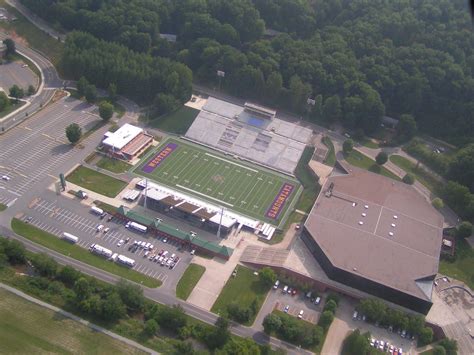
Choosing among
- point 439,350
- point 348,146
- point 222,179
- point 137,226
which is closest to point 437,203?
point 348,146

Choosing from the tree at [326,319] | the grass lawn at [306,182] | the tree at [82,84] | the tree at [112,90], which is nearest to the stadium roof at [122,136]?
the tree at [112,90]

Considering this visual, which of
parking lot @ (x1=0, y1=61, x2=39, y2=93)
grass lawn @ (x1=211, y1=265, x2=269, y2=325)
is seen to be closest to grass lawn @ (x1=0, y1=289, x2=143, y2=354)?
grass lawn @ (x1=211, y1=265, x2=269, y2=325)

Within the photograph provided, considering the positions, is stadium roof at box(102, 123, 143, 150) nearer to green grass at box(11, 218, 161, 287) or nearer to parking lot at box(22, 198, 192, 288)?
parking lot at box(22, 198, 192, 288)

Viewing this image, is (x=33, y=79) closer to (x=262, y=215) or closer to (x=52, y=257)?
(x=52, y=257)

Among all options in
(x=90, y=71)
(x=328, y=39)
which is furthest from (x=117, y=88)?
(x=328, y=39)

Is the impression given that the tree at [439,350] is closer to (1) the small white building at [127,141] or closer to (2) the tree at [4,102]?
(1) the small white building at [127,141]

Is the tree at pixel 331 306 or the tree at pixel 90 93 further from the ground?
the tree at pixel 331 306
